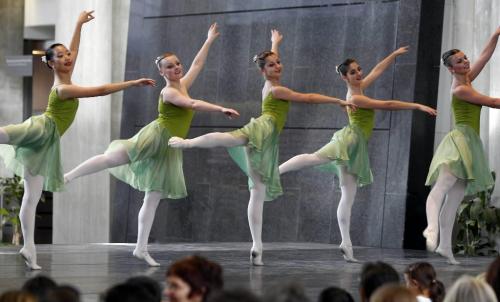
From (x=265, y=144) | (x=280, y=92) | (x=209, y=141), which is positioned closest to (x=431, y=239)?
(x=265, y=144)

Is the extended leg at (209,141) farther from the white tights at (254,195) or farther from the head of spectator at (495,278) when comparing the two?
the head of spectator at (495,278)

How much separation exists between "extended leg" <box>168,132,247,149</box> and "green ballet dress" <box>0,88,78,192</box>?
2.60 ft

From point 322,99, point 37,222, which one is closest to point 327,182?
point 322,99

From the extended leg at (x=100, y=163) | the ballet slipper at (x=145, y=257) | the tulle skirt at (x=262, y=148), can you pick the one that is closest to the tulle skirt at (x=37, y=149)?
the extended leg at (x=100, y=163)

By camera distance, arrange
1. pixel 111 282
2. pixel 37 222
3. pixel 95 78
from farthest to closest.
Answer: pixel 37 222
pixel 95 78
pixel 111 282

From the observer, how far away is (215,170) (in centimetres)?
1210

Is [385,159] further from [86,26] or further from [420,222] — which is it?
[86,26]

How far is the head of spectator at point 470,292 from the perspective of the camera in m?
3.39

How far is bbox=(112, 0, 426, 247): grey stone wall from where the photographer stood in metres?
10.8

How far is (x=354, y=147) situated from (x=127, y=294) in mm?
5621

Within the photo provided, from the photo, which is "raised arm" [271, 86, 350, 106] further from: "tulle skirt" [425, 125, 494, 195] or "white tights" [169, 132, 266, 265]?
"tulle skirt" [425, 125, 494, 195]

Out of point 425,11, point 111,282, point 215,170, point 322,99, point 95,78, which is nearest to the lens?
point 111,282

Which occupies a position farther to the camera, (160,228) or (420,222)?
(160,228)

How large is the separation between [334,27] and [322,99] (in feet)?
10.9
